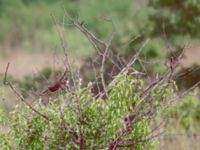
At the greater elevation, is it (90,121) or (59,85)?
(59,85)

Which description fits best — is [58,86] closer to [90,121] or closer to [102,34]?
[90,121]

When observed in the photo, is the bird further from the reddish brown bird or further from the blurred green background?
the blurred green background

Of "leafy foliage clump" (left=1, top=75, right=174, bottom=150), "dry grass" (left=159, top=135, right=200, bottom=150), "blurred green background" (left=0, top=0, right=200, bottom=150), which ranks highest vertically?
"blurred green background" (left=0, top=0, right=200, bottom=150)

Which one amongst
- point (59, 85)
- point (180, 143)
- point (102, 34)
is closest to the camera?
point (59, 85)

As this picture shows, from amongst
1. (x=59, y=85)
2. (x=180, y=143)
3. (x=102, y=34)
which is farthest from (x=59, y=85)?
(x=102, y=34)

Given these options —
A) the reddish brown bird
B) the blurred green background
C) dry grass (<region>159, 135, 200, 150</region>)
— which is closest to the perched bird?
the reddish brown bird

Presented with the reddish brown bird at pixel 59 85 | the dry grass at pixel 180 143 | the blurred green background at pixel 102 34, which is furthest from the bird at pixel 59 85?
the dry grass at pixel 180 143

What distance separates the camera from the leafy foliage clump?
6129mm

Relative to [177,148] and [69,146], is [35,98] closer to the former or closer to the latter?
[69,146]

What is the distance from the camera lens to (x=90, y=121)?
20.2ft

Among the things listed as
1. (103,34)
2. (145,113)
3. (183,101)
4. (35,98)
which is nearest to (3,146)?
(35,98)

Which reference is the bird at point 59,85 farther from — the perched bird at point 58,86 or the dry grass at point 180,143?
the dry grass at point 180,143

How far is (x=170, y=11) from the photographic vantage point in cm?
1283

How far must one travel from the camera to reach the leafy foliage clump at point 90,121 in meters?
6.13
